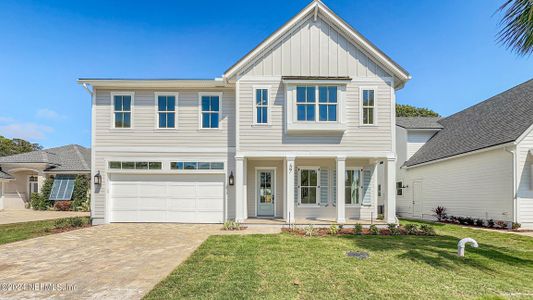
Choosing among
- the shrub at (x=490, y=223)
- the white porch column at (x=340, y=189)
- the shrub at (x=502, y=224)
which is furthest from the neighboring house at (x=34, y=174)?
the shrub at (x=502, y=224)

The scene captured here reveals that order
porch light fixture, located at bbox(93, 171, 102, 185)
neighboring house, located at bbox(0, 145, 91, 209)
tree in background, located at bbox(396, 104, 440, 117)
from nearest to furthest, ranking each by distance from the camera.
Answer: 1. porch light fixture, located at bbox(93, 171, 102, 185)
2. neighboring house, located at bbox(0, 145, 91, 209)
3. tree in background, located at bbox(396, 104, 440, 117)

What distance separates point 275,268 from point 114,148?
1007 centimetres

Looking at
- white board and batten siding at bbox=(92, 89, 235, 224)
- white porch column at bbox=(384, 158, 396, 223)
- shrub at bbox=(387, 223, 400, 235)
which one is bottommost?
shrub at bbox=(387, 223, 400, 235)

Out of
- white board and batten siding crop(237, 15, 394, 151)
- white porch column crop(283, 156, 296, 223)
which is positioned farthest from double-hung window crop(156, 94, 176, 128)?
white porch column crop(283, 156, 296, 223)

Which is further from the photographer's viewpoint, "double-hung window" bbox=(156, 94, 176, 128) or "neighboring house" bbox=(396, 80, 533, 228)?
"double-hung window" bbox=(156, 94, 176, 128)

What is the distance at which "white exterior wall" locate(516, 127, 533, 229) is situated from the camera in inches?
475

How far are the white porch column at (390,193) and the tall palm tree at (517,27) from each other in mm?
7209

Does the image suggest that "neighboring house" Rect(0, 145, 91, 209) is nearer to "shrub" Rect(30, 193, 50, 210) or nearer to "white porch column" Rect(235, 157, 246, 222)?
"shrub" Rect(30, 193, 50, 210)

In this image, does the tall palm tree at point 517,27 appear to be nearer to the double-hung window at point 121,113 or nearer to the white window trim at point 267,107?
the white window trim at point 267,107

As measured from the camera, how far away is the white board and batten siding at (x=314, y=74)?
12.2 m

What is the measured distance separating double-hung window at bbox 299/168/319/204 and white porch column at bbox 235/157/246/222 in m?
3.04

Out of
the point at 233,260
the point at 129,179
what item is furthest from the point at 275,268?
the point at 129,179

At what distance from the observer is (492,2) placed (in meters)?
5.26

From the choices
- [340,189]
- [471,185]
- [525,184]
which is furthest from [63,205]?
[525,184]
